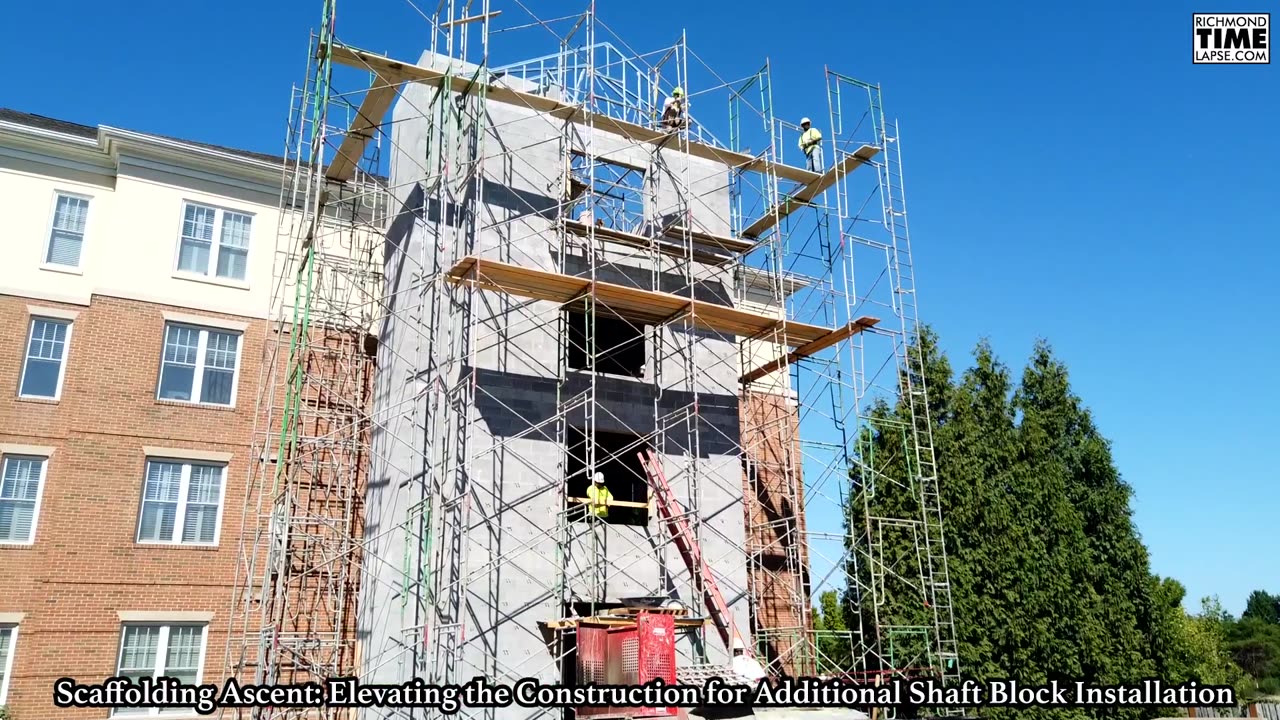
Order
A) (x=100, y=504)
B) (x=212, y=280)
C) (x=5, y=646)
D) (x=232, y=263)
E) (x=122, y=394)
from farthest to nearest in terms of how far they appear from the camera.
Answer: (x=232, y=263) < (x=212, y=280) < (x=122, y=394) < (x=100, y=504) < (x=5, y=646)

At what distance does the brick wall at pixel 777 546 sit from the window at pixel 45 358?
14462mm

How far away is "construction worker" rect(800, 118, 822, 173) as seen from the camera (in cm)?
2270

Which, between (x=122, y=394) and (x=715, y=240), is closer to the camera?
(x=122, y=394)

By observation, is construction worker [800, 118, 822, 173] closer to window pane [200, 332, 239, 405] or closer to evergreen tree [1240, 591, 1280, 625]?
window pane [200, 332, 239, 405]

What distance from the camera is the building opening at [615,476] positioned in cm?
1880

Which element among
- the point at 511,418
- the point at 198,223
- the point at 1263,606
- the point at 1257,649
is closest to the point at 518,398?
the point at 511,418

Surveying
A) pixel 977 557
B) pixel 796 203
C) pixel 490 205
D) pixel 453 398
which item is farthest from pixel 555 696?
pixel 796 203

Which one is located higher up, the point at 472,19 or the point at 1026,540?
the point at 472,19

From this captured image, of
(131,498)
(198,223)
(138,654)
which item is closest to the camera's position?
(138,654)

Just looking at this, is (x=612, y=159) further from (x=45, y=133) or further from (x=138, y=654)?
(x=138, y=654)

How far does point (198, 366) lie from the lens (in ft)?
66.8

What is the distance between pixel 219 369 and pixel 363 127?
6.15m

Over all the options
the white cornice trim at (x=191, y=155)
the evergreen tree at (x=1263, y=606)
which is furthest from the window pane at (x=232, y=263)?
the evergreen tree at (x=1263, y=606)

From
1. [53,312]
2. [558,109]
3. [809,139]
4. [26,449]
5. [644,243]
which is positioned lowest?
[26,449]
